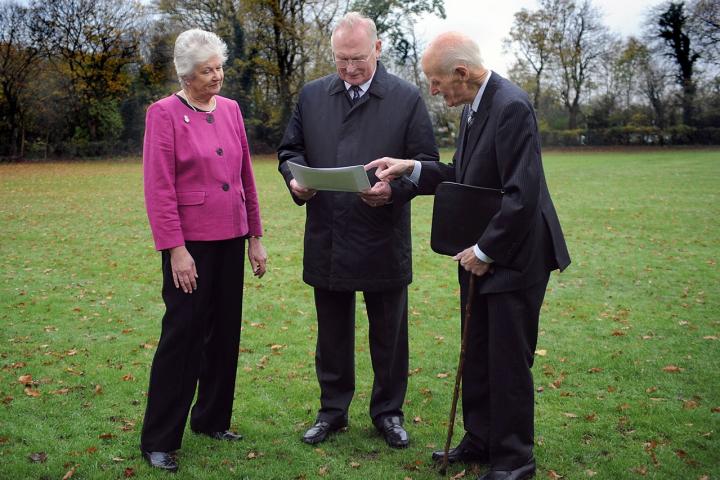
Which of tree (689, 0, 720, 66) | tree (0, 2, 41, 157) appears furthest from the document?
tree (689, 0, 720, 66)

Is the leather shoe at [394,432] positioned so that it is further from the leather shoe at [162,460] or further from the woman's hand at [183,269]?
the woman's hand at [183,269]

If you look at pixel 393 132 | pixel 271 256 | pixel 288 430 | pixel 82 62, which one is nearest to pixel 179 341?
pixel 288 430

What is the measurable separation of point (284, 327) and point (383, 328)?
115 inches

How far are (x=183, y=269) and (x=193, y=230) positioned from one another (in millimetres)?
228

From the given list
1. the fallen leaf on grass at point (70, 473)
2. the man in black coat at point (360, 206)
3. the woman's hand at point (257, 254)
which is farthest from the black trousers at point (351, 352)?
the fallen leaf on grass at point (70, 473)

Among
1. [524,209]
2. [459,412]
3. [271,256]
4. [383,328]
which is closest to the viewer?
[524,209]

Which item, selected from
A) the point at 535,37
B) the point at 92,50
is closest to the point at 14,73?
the point at 92,50

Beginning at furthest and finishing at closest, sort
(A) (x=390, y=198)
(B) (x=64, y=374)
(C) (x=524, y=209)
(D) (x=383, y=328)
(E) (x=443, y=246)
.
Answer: (B) (x=64, y=374), (D) (x=383, y=328), (A) (x=390, y=198), (E) (x=443, y=246), (C) (x=524, y=209)

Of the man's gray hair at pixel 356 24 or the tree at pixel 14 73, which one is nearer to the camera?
the man's gray hair at pixel 356 24

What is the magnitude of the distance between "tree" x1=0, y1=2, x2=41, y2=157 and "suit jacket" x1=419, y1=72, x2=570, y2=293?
39.1 metres

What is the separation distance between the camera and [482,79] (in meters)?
3.45

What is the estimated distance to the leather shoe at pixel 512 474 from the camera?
141 inches

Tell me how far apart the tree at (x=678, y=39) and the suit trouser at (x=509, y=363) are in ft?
170

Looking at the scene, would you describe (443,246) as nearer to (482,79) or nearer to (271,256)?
(482,79)
